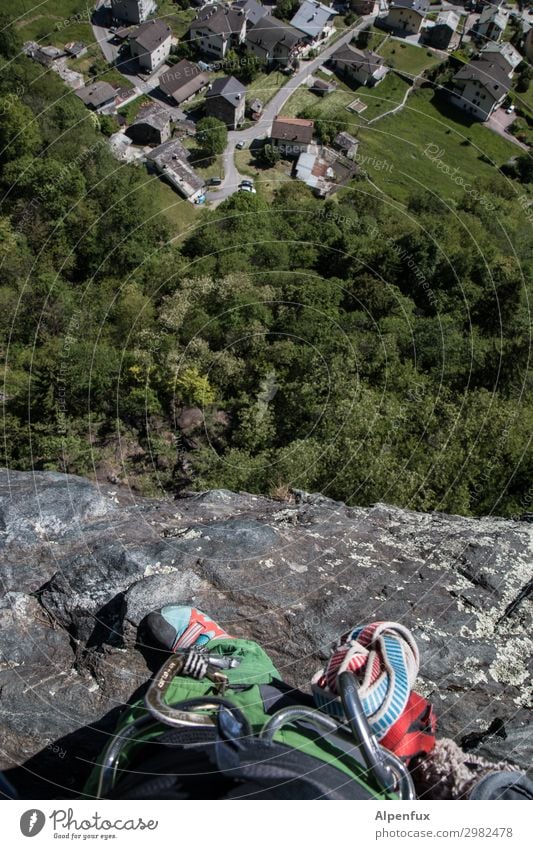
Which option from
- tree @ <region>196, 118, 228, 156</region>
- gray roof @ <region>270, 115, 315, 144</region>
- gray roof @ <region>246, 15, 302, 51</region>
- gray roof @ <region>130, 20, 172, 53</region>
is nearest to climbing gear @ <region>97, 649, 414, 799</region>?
tree @ <region>196, 118, 228, 156</region>

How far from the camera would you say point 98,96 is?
193ft

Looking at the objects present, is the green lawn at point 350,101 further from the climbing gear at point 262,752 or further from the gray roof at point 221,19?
the climbing gear at point 262,752

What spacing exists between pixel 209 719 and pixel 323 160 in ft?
197

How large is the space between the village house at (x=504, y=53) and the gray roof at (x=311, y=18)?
20.7 metres

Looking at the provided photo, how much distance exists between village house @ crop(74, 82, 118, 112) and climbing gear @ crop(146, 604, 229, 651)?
203ft

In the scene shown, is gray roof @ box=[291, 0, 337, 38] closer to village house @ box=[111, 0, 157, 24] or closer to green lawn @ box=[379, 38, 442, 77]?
green lawn @ box=[379, 38, 442, 77]

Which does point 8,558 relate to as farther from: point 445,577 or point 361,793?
point 445,577

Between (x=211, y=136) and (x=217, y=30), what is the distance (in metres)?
21.8

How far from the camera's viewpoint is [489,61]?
7106cm

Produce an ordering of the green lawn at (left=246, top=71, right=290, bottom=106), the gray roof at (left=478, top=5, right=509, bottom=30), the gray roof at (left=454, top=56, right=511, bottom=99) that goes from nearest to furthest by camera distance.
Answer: the green lawn at (left=246, top=71, right=290, bottom=106)
the gray roof at (left=454, top=56, right=511, bottom=99)
the gray roof at (left=478, top=5, right=509, bottom=30)

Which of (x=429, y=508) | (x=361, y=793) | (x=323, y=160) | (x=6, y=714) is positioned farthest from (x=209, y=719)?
(x=323, y=160)

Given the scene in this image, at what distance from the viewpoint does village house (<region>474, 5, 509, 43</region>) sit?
Result: 77.9 m

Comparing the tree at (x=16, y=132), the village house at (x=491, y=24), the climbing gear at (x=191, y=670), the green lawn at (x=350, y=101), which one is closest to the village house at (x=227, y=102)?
the green lawn at (x=350, y=101)

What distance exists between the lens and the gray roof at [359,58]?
68688 mm
